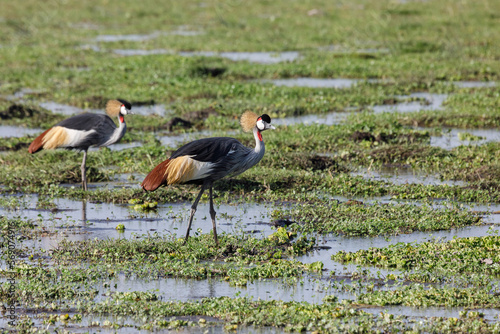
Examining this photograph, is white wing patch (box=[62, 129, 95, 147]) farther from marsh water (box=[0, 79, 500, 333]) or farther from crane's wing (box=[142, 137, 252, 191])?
crane's wing (box=[142, 137, 252, 191])

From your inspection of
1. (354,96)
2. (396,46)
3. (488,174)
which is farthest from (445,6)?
(488,174)

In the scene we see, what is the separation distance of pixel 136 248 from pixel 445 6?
30.5 metres

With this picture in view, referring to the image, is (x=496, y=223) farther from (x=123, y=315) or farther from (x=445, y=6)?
(x=445, y=6)

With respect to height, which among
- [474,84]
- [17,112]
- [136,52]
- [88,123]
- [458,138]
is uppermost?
[136,52]

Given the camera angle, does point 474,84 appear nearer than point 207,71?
Yes

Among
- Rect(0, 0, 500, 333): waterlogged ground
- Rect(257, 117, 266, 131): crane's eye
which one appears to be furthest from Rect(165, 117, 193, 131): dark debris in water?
Rect(257, 117, 266, 131): crane's eye

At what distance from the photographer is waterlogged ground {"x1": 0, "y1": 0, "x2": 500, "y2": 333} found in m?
→ 6.58

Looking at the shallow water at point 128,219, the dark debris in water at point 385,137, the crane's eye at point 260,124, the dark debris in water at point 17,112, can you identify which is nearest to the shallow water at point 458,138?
the dark debris in water at point 385,137

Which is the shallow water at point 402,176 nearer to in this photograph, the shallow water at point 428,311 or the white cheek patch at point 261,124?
the white cheek patch at point 261,124

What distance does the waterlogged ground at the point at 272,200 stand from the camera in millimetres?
6578

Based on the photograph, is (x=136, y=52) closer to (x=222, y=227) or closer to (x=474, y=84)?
(x=474, y=84)

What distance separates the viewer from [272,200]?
401 inches

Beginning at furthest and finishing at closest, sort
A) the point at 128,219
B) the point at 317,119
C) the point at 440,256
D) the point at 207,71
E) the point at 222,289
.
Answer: the point at 207,71
the point at 317,119
the point at 128,219
the point at 440,256
the point at 222,289

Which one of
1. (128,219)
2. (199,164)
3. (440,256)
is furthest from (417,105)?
(440,256)
